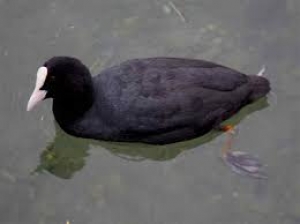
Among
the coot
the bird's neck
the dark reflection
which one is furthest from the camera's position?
the dark reflection

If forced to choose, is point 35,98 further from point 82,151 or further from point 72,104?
point 82,151

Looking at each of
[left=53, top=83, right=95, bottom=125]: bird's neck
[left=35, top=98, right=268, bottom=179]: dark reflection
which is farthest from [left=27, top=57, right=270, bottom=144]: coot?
[left=35, top=98, right=268, bottom=179]: dark reflection

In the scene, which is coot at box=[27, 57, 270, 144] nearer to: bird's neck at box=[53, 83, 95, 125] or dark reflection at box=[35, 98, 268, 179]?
bird's neck at box=[53, 83, 95, 125]

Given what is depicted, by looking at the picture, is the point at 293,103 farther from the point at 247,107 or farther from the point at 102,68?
the point at 102,68

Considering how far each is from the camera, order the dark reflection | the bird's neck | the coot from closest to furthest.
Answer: the coot < the bird's neck < the dark reflection

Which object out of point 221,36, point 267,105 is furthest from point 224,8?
point 267,105

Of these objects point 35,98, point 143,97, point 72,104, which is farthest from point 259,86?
point 35,98

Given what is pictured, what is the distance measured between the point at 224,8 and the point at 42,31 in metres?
1.79

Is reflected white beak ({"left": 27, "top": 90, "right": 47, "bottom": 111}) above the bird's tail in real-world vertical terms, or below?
below

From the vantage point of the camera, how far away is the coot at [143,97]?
6.12 metres

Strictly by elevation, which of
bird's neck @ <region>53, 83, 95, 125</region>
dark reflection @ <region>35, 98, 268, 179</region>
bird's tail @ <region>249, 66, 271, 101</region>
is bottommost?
dark reflection @ <region>35, 98, 268, 179</region>

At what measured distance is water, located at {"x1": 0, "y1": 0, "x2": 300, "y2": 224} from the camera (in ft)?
20.4

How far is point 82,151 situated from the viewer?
21.9ft

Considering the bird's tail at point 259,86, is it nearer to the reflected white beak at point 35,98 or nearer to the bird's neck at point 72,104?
the bird's neck at point 72,104
